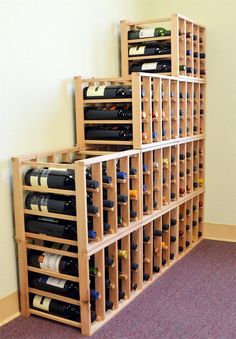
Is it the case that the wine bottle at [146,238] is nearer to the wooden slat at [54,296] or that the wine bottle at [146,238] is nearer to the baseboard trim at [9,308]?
the wooden slat at [54,296]

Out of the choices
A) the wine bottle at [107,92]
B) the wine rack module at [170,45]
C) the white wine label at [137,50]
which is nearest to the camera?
the wine bottle at [107,92]

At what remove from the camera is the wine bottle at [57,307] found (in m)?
2.44

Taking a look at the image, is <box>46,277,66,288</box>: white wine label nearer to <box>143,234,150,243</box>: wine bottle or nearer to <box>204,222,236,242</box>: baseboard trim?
<box>143,234,150,243</box>: wine bottle

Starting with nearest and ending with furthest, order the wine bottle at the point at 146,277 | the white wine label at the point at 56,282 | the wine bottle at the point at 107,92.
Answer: the white wine label at the point at 56,282, the wine bottle at the point at 107,92, the wine bottle at the point at 146,277

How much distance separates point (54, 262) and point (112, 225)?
0.39m

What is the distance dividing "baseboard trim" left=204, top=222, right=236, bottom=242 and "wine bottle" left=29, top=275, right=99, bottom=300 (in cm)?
181

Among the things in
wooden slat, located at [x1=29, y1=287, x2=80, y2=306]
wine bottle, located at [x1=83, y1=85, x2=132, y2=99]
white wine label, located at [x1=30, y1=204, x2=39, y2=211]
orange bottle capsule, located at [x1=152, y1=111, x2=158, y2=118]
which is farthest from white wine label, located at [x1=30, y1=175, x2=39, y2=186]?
orange bottle capsule, located at [x1=152, y1=111, x2=158, y2=118]

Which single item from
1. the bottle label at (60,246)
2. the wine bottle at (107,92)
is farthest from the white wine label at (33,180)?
the wine bottle at (107,92)

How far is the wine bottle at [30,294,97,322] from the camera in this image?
2443 millimetres

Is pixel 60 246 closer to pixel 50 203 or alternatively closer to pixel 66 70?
pixel 50 203

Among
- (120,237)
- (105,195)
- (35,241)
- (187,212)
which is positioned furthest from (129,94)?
(187,212)

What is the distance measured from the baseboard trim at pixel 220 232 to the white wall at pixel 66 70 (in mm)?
62

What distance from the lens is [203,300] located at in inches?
108

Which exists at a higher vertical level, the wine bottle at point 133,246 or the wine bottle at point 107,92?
the wine bottle at point 107,92
